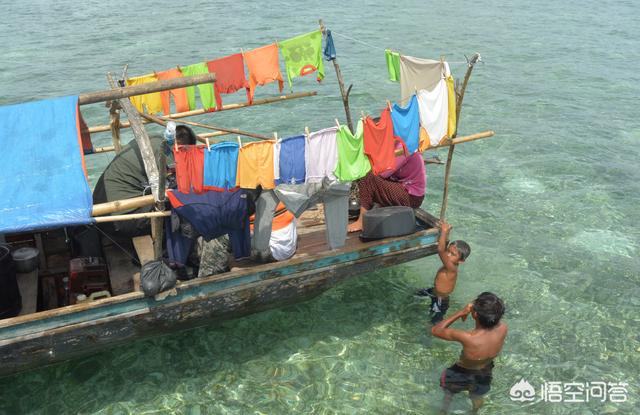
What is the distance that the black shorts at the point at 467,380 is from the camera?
7.00 metres

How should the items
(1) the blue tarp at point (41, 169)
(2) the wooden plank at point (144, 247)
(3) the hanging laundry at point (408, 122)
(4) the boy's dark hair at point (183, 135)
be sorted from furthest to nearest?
(4) the boy's dark hair at point (183, 135), (2) the wooden plank at point (144, 247), (3) the hanging laundry at point (408, 122), (1) the blue tarp at point (41, 169)

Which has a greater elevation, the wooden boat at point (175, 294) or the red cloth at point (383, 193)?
the red cloth at point (383, 193)

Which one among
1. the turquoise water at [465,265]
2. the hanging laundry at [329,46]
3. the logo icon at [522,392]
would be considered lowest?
the logo icon at [522,392]

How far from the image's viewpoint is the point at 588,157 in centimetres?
1476

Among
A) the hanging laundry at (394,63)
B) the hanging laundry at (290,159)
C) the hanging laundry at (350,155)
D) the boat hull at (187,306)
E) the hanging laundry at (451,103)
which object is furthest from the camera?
the hanging laundry at (394,63)

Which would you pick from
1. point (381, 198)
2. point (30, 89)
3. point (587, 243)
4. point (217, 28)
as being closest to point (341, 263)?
point (381, 198)

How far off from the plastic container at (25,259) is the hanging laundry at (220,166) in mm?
2734

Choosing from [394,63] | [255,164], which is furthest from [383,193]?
[255,164]

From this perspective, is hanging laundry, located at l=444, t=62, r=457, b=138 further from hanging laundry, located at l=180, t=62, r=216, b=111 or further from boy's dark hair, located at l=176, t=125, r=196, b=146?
hanging laundry, located at l=180, t=62, r=216, b=111

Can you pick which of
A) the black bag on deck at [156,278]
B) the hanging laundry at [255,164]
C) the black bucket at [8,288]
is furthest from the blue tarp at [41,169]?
the hanging laundry at [255,164]

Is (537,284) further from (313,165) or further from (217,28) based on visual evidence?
(217,28)

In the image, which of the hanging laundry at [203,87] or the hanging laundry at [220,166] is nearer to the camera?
the hanging laundry at [220,166]

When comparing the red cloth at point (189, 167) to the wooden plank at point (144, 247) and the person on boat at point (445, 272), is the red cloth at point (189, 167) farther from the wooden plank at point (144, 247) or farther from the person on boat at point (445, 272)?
the person on boat at point (445, 272)

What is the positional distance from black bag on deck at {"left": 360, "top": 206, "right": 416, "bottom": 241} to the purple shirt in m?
0.48
